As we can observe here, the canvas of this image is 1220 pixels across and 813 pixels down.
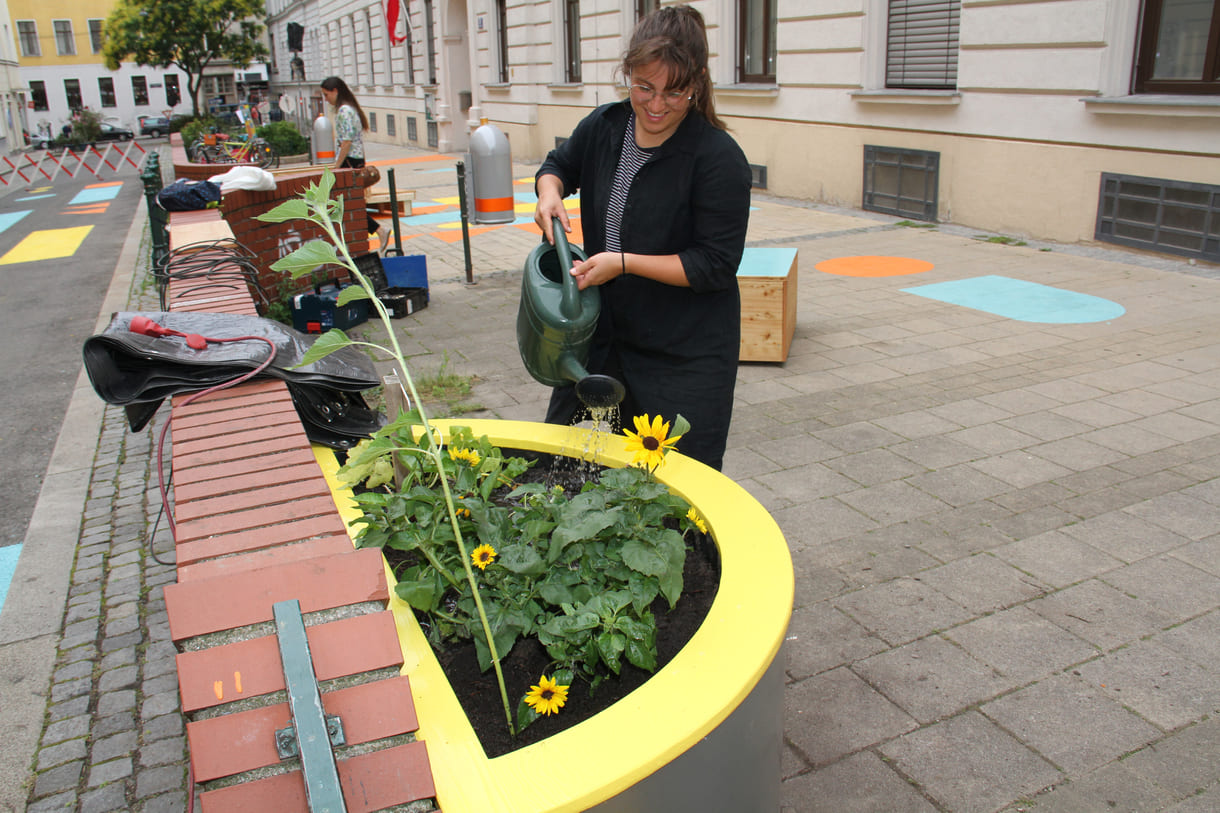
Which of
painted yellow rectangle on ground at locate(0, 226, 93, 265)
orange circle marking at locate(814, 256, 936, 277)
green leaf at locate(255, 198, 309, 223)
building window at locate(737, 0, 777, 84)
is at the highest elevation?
building window at locate(737, 0, 777, 84)

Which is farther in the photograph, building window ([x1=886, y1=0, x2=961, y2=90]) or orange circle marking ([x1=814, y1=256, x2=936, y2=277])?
building window ([x1=886, y1=0, x2=961, y2=90])

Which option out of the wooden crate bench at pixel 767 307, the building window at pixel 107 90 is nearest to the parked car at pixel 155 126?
the building window at pixel 107 90

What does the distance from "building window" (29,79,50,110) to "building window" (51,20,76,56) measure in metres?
2.34

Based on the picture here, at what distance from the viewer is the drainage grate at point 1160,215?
801cm

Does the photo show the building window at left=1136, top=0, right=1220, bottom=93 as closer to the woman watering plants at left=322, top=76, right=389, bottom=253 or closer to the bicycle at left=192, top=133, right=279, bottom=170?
the woman watering plants at left=322, top=76, right=389, bottom=253

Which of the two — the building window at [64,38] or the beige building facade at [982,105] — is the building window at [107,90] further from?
the beige building facade at [982,105]

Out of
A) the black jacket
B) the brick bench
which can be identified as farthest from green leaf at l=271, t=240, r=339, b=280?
the black jacket

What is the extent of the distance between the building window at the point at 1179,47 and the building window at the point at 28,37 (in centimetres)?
6761

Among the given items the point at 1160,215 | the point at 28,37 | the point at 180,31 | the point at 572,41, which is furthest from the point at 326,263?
the point at 28,37

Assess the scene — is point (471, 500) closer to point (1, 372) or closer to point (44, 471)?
point (44, 471)

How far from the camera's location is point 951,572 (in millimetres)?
3332

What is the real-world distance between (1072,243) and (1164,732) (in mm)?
7819

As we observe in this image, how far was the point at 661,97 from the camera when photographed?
234cm

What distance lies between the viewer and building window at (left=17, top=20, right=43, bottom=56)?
5862cm
